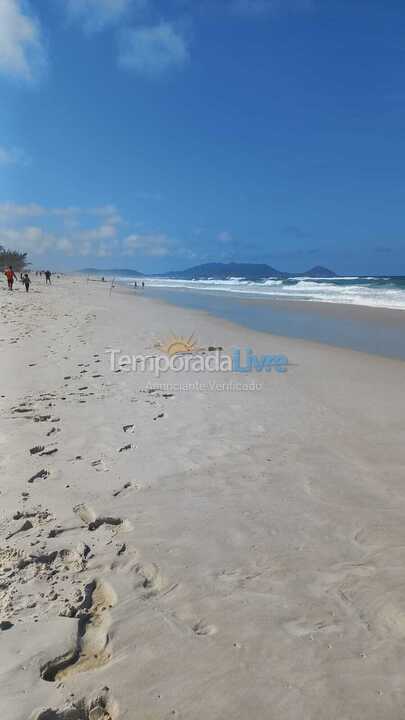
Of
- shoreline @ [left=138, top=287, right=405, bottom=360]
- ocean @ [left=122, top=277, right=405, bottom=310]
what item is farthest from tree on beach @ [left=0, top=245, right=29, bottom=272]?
shoreline @ [left=138, top=287, right=405, bottom=360]

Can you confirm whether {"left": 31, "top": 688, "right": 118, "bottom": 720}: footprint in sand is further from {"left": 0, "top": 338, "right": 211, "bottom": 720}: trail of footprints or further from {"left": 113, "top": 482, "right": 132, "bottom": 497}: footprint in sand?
{"left": 113, "top": 482, "right": 132, "bottom": 497}: footprint in sand

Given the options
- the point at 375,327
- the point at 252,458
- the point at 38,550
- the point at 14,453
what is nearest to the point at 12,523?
the point at 38,550

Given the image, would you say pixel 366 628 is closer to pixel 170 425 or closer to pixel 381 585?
pixel 381 585

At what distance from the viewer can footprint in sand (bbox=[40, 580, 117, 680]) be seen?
6.76 ft

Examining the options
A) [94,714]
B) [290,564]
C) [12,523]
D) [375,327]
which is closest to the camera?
[94,714]

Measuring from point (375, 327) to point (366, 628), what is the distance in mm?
15546

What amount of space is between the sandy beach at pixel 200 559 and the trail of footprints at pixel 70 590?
0.03ft

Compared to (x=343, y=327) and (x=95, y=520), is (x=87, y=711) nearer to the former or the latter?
(x=95, y=520)

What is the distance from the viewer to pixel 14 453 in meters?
4.56

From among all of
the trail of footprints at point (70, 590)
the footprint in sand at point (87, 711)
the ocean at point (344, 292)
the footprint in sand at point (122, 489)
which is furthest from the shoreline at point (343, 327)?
the footprint in sand at point (87, 711)

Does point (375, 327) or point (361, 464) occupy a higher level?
point (375, 327)

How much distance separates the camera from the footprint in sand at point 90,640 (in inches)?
81.1

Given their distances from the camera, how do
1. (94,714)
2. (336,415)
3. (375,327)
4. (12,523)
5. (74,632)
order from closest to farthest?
(94,714), (74,632), (12,523), (336,415), (375,327)

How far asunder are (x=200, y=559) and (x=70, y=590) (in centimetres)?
90
